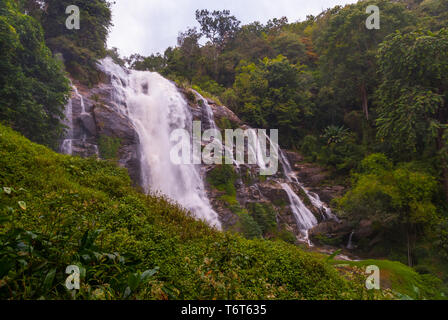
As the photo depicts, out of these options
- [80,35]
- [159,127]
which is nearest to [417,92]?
[159,127]

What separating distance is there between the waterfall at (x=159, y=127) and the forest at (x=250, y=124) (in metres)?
2.39

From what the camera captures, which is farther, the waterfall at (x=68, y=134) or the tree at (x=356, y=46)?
the tree at (x=356, y=46)

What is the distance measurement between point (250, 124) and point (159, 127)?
26.8 feet

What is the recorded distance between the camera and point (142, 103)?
52.3 ft

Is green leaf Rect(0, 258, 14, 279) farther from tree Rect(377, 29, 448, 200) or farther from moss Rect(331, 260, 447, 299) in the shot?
tree Rect(377, 29, 448, 200)

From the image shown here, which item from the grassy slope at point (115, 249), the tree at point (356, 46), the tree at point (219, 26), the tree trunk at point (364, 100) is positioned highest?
the tree at point (219, 26)

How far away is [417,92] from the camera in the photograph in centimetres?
1251

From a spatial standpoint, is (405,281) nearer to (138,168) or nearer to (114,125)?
(138,168)

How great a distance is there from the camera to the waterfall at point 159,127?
12.7 meters

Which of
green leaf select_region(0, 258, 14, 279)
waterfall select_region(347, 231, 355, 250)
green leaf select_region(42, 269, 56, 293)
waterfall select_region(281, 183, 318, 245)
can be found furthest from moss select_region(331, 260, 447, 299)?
green leaf select_region(0, 258, 14, 279)

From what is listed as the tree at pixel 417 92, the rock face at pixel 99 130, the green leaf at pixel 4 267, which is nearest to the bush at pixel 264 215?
the rock face at pixel 99 130

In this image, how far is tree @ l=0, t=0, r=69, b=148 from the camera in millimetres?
9234

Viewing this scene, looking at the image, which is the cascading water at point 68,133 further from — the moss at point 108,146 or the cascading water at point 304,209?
the cascading water at point 304,209
